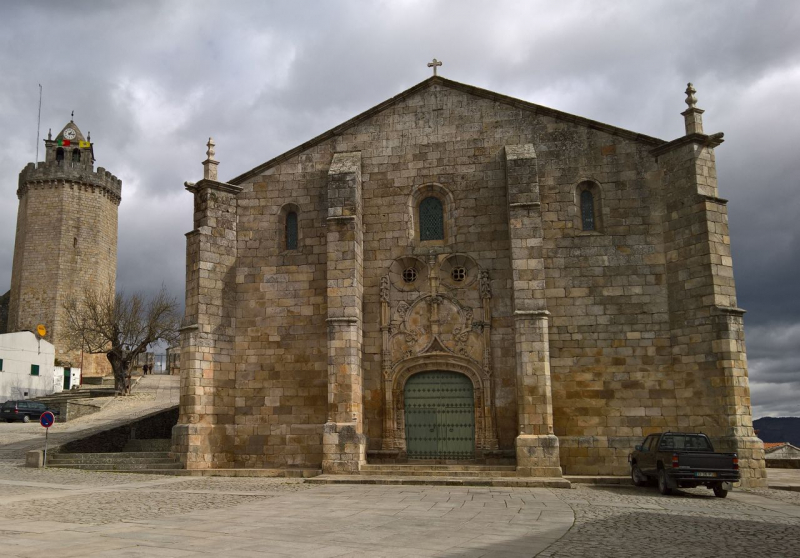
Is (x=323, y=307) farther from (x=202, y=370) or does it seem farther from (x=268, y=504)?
(x=268, y=504)

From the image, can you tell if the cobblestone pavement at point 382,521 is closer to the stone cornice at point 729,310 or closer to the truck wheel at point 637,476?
the truck wheel at point 637,476

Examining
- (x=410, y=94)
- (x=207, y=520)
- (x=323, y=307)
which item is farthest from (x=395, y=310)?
(x=207, y=520)

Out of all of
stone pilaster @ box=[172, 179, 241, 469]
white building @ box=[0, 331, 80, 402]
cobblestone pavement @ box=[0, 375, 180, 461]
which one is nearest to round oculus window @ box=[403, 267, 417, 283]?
stone pilaster @ box=[172, 179, 241, 469]

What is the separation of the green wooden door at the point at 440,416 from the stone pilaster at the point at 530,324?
6.51 feet

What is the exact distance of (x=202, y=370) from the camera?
60.6ft

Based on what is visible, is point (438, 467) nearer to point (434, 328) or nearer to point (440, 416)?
point (440, 416)

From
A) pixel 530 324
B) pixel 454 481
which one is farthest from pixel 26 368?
pixel 530 324

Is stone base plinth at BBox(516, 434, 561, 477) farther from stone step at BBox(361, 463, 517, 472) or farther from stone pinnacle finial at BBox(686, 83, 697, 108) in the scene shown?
stone pinnacle finial at BBox(686, 83, 697, 108)

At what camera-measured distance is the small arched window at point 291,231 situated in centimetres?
1997

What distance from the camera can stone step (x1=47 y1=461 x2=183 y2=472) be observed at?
17.8m

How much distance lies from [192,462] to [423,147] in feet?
34.9

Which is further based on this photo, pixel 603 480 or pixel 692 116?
pixel 692 116

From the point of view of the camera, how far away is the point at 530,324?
667 inches

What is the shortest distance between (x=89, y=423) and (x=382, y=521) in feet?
69.7
